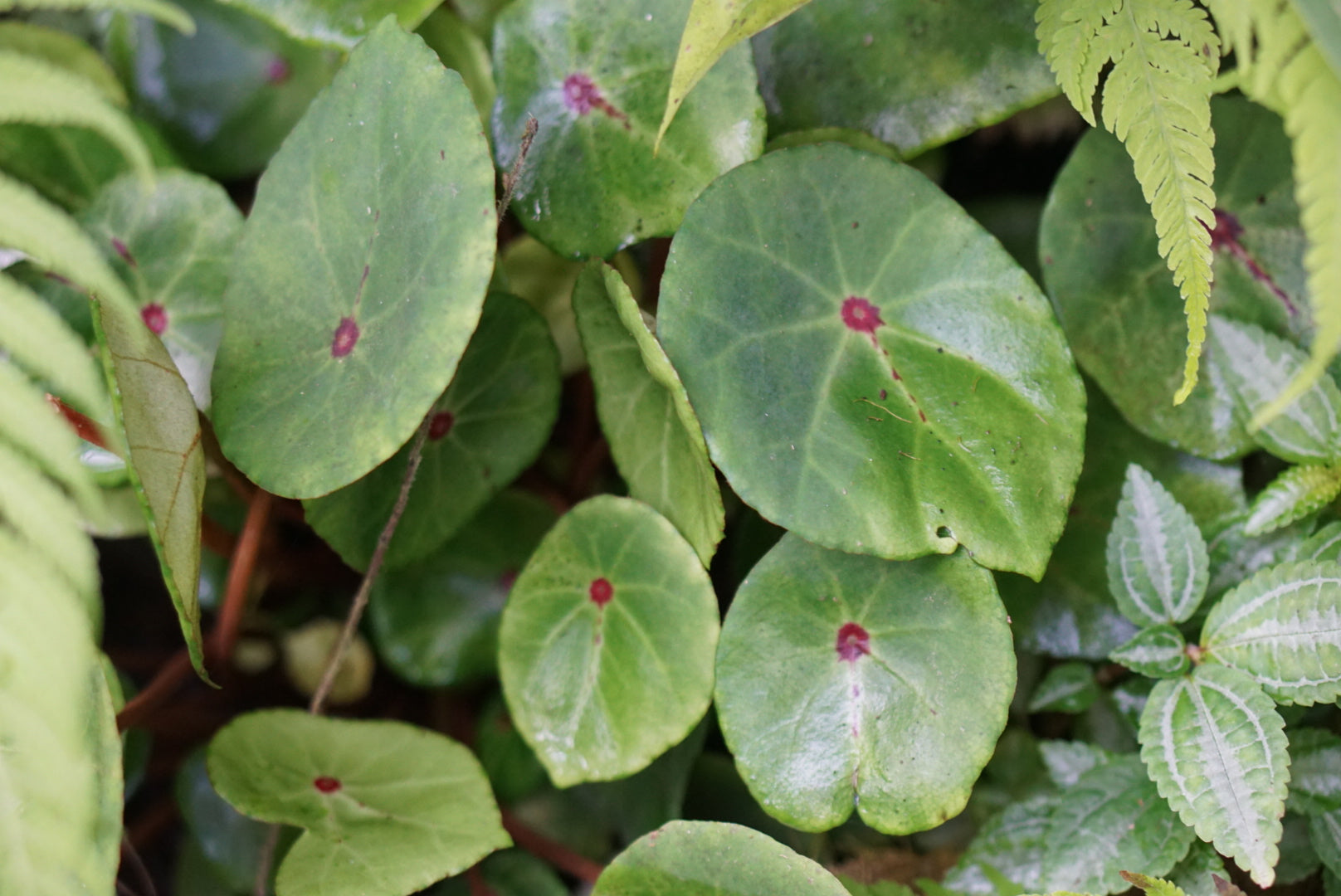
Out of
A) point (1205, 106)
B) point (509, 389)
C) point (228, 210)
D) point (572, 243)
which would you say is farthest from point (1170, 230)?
point (228, 210)

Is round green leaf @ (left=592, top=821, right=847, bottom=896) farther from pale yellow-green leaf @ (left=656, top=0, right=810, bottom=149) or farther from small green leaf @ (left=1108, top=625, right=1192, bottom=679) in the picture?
pale yellow-green leaf @ (left=656, top=0, right=810, bottom=149)

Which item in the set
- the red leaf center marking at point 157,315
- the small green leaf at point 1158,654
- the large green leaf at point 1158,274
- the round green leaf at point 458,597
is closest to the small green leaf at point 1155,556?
the small green leaf at point 1158,654

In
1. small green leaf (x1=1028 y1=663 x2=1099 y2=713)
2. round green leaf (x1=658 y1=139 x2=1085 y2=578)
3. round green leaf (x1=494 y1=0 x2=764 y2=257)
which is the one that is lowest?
small green leaf (x1=1028 y1=663 x2=1099 y2=713)

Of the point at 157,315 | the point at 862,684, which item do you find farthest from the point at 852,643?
the point at 157,315

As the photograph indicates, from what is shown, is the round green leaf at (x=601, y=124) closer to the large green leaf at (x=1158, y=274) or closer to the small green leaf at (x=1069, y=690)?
the large green leaf at (x=1158, y=274)

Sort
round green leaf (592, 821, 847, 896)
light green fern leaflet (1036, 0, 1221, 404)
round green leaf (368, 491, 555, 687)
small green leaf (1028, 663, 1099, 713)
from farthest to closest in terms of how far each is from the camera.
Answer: round green leaf (368, 491, 555, 687), small green leaf (1028, 663, 1099, 713), round green leaf (592, 821, 847, 896), light green fern leaflet (1036, 0, 1221, 404)

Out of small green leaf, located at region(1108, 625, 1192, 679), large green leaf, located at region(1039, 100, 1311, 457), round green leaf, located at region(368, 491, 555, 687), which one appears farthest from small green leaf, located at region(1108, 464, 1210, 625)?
round green leaf, located at region(368, 491, 555, 687)

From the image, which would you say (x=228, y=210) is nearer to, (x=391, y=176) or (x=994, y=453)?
(x=391, y=176)

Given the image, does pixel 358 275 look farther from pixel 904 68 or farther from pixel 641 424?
pixel 904 68
